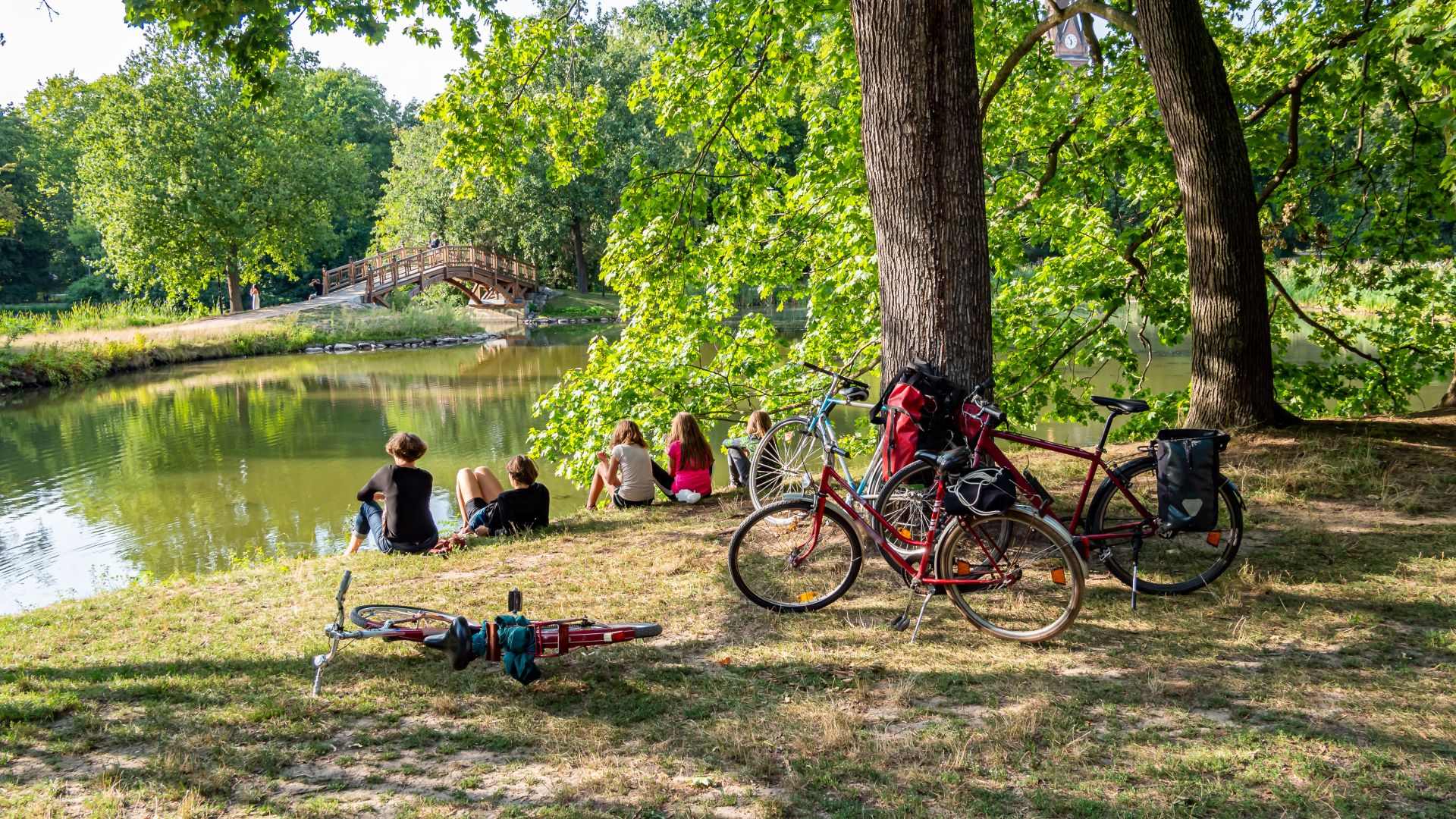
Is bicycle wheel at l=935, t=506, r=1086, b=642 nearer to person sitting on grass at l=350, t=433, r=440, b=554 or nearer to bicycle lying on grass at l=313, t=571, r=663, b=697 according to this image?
bicycle lying on grass at l=313, t=571, r=663, b=697

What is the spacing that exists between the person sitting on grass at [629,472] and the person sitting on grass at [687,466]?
7.0 inches

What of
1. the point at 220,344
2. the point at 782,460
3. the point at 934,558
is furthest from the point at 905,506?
the point at 220,344

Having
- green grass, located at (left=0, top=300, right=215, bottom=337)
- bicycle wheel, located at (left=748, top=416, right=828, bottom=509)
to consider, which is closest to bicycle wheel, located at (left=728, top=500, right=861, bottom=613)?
bicycle wheel, located at (left=748, top=416, right=828, bottom=509)

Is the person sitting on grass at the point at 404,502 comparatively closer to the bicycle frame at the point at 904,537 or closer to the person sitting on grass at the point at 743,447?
the person sitting on grass at the point at 743,447

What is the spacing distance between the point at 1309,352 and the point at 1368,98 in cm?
1629

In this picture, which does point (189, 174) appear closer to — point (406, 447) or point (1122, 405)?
point (406, 447)

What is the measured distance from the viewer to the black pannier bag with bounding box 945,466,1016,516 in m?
4.02

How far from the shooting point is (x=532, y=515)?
691cm

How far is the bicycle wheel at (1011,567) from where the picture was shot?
3.96 meters

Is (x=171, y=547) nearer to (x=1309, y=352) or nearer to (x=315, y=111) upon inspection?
(x=1309, y=352)

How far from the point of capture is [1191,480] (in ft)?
14.4

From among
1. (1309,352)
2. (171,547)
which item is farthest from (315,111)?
(1309,352)

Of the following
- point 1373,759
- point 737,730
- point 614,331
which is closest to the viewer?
point 1373,759

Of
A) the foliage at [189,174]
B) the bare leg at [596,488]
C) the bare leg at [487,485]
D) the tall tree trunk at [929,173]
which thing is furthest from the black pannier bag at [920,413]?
the foliage at [189,174]
